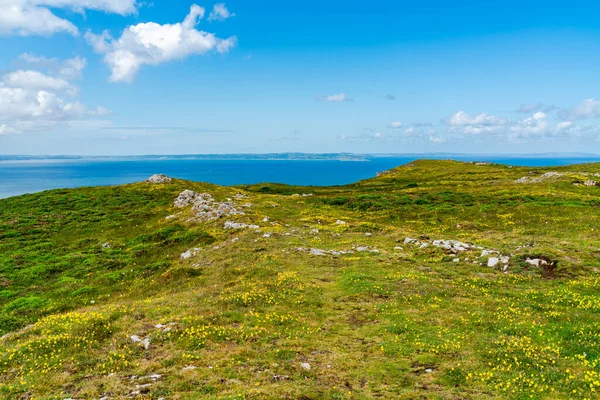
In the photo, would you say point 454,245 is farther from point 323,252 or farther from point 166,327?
point 166,327

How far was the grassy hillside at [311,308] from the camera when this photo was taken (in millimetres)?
13664

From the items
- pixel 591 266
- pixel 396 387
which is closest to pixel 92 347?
pixel 396 387

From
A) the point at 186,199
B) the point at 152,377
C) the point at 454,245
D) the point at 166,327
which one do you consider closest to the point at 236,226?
the point at 186,199

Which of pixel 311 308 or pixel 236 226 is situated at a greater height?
pixel 236 226

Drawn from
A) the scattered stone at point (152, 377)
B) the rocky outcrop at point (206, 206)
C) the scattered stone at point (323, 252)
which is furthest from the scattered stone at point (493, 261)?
the rocky outcrop at point (206, 206)

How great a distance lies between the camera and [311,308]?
21688 millimetres

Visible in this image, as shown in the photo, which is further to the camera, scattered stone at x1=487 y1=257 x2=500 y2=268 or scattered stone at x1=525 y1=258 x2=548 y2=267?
scattered stone at x1=487 y1=257 x2=500 y2=268

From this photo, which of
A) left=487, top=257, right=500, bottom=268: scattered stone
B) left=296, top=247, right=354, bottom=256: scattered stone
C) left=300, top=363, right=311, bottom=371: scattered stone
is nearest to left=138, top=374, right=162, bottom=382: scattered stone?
left=300, top=363, right=311, bottom=371: scattered stone

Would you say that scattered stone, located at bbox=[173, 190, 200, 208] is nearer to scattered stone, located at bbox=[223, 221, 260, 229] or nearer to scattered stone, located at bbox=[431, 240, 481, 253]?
scattered stone, located at bbox=[223, 221, 260, 229]

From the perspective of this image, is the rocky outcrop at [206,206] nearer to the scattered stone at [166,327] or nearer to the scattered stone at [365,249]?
the scattered stone at [365,249]

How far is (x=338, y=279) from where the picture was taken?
26.6 m

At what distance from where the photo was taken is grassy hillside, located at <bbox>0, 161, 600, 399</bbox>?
1366 cm

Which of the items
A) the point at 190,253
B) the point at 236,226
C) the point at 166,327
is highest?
the point at 236,226

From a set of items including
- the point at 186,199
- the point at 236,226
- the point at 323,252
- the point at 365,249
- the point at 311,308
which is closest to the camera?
the point at 311,308
